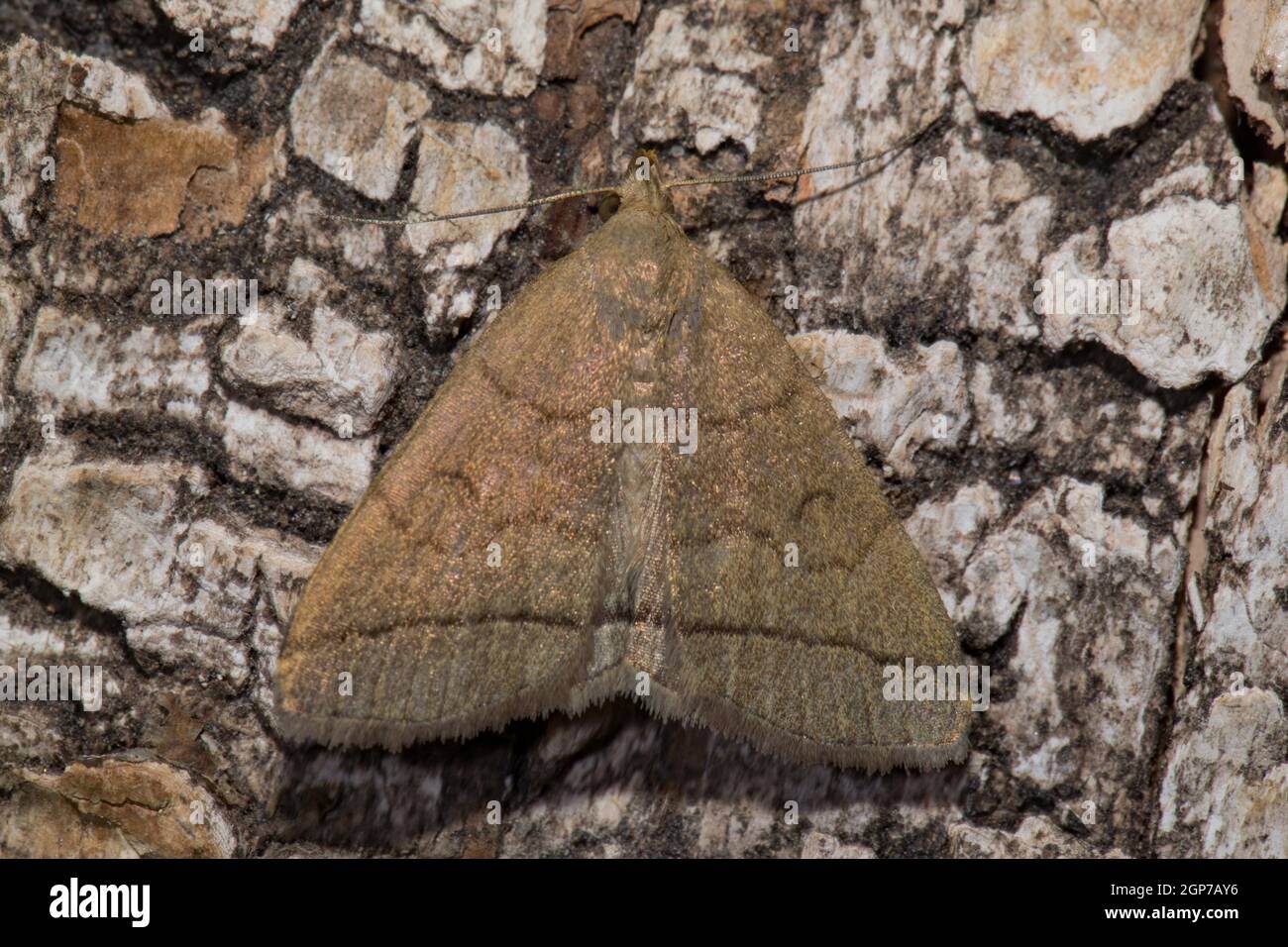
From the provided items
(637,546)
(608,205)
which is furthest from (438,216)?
(637,546)

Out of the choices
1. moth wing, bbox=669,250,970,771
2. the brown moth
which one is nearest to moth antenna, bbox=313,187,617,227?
the brown moth

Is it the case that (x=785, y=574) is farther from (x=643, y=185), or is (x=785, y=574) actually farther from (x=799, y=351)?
(x=643, y=185)

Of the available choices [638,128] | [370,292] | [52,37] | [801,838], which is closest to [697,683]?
[801,838]

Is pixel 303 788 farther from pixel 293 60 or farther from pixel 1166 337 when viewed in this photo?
pixel 1166 337

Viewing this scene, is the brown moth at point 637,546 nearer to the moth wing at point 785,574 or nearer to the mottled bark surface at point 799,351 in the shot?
the moth wing at point 785,574

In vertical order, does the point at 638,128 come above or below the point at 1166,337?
above

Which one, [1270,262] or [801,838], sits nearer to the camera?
[1270,262]

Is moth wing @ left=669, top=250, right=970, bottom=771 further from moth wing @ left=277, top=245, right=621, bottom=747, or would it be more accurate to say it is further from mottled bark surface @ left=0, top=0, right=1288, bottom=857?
moth wing @ left=277, top=245, right=621, bottom=747
